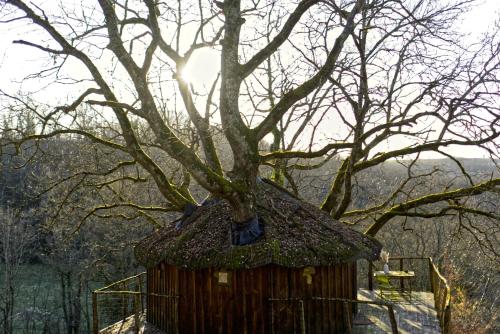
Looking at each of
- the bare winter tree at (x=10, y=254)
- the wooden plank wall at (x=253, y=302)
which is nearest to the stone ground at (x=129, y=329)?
the wooden plank wall at (x=253, y=302)

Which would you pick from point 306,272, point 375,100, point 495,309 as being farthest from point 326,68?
point 495,309

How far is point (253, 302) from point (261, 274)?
67cm

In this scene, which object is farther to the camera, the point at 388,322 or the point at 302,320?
the point at 388,322

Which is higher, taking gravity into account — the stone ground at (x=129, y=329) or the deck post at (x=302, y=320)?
the deck post at (x=302, y=320)

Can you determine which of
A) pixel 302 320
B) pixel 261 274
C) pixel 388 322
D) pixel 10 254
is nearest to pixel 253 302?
pixel 261 274

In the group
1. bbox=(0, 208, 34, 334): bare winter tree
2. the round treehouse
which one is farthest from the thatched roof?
bbox=(0, 208, 34, 334): bare winter tree

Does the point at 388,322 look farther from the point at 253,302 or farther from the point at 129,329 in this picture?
the point at 129,329

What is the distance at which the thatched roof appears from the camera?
1073cm

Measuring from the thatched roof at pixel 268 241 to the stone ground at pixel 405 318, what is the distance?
1714 mm

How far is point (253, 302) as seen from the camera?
11.0 metres

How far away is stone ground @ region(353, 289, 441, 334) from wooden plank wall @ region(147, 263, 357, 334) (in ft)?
2.96

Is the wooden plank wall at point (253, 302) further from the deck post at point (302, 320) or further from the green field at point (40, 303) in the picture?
the green field at point (40, 303)

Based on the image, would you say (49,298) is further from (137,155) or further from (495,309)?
(495,309)

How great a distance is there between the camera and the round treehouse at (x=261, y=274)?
10.9m
